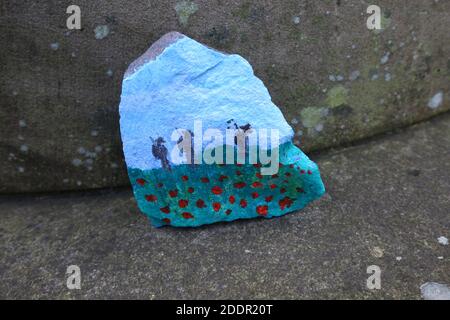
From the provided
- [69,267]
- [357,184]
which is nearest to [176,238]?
[69,267]

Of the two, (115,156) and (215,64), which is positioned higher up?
(215,64)

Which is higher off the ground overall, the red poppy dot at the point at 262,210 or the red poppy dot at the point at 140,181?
the red poppy dot at the point at 140,181

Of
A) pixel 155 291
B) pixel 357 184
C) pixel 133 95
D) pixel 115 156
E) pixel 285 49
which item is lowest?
pixel 155 291

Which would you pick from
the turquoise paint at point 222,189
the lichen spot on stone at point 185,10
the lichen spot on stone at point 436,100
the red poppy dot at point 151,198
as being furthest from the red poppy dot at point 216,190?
the lichen spot on stone at point 436,100

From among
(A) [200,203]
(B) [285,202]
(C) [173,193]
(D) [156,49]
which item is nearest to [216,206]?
(A) [200,203]

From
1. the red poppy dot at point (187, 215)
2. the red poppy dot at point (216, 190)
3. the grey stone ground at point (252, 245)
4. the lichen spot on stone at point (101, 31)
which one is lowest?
the grey stone ground at point (252, 245)

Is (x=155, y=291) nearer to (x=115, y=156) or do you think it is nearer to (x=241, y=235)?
(x=241, y=235)

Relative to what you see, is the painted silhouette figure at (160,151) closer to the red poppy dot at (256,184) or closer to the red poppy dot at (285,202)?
the red poppy dot at (256,184)
